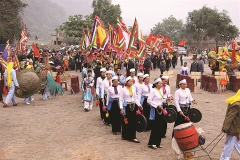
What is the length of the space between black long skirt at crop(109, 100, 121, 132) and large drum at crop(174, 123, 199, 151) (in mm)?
2512

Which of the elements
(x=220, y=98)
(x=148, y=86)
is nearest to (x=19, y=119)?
(x=148, y=86)

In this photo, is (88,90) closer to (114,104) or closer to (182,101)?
(114,104)

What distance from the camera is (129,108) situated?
7.72 meters

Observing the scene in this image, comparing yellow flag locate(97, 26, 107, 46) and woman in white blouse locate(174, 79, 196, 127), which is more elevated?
yellow flag locate(97, 26, 107, 46)

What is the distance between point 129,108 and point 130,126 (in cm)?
46

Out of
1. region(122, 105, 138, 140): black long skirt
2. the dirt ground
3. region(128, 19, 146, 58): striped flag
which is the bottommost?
the dirt ground

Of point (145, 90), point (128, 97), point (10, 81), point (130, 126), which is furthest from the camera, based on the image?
point (10, 81)

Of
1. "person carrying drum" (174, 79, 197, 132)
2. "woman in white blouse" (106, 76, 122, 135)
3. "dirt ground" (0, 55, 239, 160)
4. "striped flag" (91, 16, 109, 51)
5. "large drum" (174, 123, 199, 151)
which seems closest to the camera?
"large drum" (174, 123, 199, 151)

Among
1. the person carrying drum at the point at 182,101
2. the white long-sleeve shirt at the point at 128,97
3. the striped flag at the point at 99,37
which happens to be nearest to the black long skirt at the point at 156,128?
the person carrying drum at the point at 182,101

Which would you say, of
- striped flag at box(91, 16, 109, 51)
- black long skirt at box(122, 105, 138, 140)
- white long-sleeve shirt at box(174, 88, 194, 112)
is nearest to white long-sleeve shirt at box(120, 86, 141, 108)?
black long skirt at box(122, 105, 138, 140)

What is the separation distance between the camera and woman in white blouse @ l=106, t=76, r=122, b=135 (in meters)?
8.15

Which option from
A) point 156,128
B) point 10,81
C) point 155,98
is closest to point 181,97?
point 155,98

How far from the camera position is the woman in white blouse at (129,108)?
771 cm

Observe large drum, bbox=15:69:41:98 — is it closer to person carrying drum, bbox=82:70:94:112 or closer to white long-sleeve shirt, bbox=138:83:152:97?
person carrying drum, bbox=82:70:94:112
